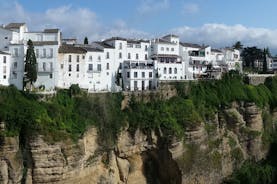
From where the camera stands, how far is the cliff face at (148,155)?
3334 cm

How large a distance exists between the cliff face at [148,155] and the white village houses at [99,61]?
612 centimetres

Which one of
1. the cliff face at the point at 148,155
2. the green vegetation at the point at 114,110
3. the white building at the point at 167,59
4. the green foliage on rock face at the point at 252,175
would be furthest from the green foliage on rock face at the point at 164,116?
the green foliage on rock face at the point at 252,175

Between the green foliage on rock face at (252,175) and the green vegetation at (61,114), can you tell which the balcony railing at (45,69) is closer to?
the green vegetation at (61,114)

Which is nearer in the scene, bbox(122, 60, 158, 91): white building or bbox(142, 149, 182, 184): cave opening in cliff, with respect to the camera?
bbox(142, 149, 182, 184): cave opening in cliff

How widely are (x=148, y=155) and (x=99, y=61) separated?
979 centimetres

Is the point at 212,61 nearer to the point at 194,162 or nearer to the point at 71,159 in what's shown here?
the point at 194,162

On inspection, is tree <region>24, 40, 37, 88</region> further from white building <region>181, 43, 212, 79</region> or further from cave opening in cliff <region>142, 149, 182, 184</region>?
white building <region>181, 43, 212, 79</region>

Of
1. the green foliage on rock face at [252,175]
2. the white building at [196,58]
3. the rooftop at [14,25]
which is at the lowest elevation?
the green foliage on rock face at [252,175]

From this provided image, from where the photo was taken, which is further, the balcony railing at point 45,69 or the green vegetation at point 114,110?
the balcony railing at point 45,69

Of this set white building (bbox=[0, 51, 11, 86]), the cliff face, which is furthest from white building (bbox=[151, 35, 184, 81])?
white building (bbox=[0, 51, 11, 86])

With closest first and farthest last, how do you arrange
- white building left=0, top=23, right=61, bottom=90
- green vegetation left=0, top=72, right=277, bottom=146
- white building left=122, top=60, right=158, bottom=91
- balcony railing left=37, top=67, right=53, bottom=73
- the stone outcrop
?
the stone outcrop, green vegetation left=0, top=72, right=277, bottom=146, white building left=0, top=23, right=61, bottom=90, balcony railing left=37, top=67, right=53, bottom=73, white building left=122, top=60, right=158, bottom=91

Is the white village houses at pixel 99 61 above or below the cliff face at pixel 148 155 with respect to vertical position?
above

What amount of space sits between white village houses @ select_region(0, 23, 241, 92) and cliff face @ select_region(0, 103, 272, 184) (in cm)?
612

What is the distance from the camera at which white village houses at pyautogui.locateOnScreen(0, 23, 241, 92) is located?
40.4m
